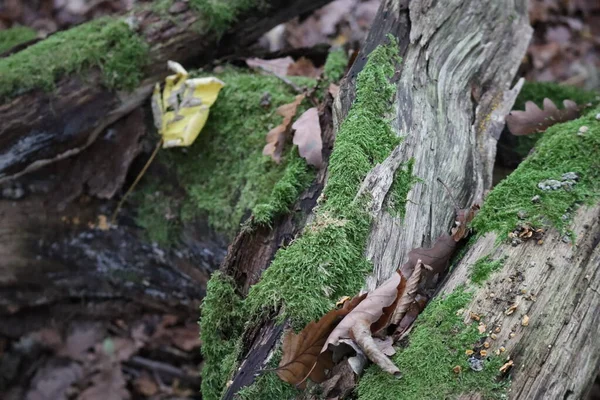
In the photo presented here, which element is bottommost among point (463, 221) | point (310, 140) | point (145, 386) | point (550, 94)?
point (145, 386)

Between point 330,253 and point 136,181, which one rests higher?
point 330,253

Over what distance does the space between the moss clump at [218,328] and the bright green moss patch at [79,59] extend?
158 cm

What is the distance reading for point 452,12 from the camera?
282 cm

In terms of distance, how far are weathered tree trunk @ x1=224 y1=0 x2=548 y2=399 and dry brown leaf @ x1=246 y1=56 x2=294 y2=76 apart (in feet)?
3.10

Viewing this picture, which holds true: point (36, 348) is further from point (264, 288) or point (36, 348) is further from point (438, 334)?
point (438, 334)

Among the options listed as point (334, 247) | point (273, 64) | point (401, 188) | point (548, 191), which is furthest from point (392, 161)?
point (273, 64)

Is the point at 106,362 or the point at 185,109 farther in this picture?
the point at 106,362

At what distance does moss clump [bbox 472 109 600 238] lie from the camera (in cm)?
204

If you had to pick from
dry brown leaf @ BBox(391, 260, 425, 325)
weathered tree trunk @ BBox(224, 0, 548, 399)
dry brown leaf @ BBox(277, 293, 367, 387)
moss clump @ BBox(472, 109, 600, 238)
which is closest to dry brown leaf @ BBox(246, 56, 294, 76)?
weathered tree trunk @ BBox(224, 0, 548, 399)

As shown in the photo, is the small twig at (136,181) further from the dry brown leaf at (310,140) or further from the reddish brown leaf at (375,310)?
the reddish brown leaf at (375,310)

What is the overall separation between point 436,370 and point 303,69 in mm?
2519

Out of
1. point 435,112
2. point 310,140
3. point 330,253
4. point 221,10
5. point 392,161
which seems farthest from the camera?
point 221,10

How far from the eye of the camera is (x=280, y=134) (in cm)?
274

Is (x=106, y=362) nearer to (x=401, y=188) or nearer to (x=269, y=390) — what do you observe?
(x=269, y=390)
